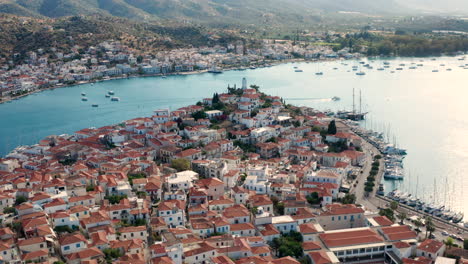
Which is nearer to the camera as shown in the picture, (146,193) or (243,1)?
(146,193)

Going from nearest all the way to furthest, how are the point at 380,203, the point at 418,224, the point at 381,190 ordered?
1. the point at 418,224
2. the point at 380,203
3. the point at 381,190

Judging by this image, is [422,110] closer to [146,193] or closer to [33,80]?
[146,193]

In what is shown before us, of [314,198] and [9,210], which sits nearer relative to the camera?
[9,210]

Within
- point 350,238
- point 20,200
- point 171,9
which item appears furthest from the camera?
point 171,9

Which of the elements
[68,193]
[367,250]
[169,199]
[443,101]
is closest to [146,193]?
[169,199]

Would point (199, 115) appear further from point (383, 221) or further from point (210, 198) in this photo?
point (383, 221)

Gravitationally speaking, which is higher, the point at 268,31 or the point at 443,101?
the point at 268,31

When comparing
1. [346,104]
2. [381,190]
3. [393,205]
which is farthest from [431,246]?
[346,104]

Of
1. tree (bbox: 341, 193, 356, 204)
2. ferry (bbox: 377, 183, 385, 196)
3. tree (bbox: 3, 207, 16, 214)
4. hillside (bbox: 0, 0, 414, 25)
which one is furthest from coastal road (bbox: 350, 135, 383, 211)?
hillside (bbox: 0, 0, 414, 25)
